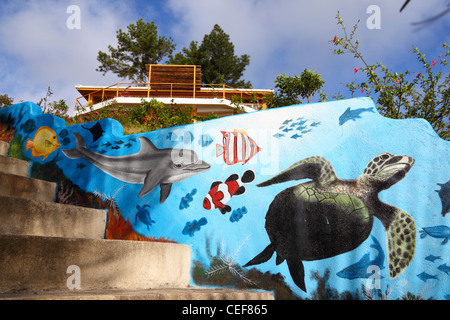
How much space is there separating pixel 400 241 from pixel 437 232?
11.9 inches

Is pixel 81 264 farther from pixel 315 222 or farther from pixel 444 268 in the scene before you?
pixel 444 268

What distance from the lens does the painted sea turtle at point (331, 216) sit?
10.2 ft

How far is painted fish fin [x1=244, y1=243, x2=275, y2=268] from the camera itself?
3.47 m

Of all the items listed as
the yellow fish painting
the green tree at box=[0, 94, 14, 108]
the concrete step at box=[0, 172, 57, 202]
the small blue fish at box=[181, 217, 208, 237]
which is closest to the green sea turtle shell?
the small blue fish at box=[181, 217, 208, 237]

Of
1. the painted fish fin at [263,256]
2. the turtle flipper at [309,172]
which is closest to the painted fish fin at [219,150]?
the turtle flipper at [309,172]

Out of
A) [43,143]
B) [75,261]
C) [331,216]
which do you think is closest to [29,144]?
[43,143]

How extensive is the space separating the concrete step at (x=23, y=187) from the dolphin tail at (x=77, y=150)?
2.58 feet

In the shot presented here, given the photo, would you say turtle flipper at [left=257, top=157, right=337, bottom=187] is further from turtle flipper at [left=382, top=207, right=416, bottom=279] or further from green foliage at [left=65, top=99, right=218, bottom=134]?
green foliage at [left=65, top=99, right=218, bottom=134]

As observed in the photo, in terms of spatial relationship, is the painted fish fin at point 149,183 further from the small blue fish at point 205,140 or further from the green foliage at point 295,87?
the green foliage at point 295,87

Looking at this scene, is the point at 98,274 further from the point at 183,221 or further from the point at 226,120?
the point at 226,120

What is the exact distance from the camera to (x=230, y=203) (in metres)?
3.77

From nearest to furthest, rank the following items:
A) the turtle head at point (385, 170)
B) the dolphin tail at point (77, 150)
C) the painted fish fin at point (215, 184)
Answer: the turtle head at point (385, 170) → the painted fish fin at point (215, 184) → the dolphin tail at point (77, 150)

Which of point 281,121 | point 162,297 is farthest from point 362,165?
point 162,297
